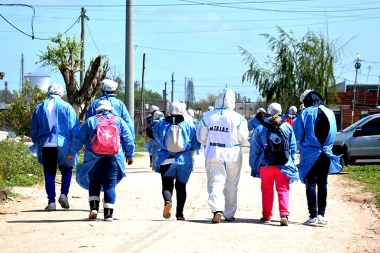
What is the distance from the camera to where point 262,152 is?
1157cm

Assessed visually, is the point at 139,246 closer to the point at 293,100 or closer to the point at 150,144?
the point at 150,144

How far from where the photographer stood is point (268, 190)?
11.5 meters

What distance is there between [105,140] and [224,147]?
1787 millimetres

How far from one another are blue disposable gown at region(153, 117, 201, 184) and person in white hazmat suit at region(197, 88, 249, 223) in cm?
18

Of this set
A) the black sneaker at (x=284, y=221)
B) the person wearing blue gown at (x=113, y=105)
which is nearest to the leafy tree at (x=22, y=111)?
the person wearing blue gown at (x=113, y=105)

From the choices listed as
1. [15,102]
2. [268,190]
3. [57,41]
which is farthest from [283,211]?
[15,102]

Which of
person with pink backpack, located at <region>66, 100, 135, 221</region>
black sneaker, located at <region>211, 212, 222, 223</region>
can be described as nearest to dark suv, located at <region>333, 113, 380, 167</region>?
black sneaker, located at <region>211, 212, 222, 223</region>

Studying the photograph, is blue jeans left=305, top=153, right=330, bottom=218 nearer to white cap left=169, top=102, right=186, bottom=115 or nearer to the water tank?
white cap left=169, top=102, right=186, bottom=115

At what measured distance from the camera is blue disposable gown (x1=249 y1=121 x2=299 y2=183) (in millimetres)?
11445

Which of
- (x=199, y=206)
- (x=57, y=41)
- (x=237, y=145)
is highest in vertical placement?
(x=57, y=41)

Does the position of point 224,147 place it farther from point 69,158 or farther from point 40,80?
point 40,80

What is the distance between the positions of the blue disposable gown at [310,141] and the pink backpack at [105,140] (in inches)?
112

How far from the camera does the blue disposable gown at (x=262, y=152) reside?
11445 mm

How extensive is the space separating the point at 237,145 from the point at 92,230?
2.71 m
